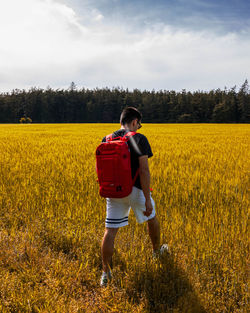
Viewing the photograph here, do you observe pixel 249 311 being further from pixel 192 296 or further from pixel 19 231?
pixel 19 231

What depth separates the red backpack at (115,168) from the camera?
1.81m

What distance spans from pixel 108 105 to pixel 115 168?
81121mm

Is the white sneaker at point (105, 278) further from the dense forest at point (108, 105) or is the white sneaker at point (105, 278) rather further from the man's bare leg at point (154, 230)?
the dense forest at point (108, 105)

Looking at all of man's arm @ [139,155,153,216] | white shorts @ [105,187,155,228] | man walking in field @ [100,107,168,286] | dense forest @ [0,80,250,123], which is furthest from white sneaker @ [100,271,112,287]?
dense forest @ [0,80,250,123]

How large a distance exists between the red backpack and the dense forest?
6918cm

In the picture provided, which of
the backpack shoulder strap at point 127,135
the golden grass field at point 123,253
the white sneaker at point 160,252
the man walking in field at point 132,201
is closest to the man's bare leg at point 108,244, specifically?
the man walking in field at point 132,201

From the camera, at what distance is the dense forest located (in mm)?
70250

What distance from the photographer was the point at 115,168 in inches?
72.0

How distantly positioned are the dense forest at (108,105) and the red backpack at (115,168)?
69.2 metres

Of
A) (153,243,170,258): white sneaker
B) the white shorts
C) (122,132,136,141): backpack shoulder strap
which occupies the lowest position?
(153,243,170,258): white sneaker

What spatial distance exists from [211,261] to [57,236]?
1.63m

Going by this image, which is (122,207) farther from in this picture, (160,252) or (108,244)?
(160,252)

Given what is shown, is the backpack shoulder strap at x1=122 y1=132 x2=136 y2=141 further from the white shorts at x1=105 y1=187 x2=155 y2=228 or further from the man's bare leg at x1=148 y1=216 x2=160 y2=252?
the man's bare leg at x1=148 y1=216 x2=160 y2=252

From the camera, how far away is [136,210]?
2047 millimetres
